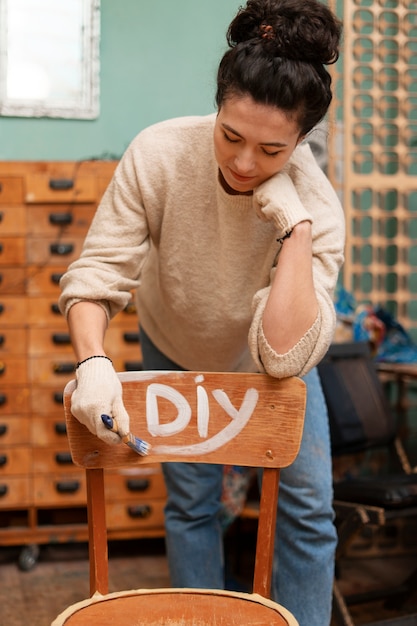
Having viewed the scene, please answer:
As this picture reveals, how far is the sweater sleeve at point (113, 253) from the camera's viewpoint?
1.50 metres

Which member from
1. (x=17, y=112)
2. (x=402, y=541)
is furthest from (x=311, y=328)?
(x=17, y=112)

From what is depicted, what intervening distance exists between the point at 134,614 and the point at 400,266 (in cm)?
253

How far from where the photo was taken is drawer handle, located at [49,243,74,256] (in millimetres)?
2957

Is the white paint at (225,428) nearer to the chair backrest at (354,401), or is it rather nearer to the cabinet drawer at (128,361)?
the chair backrest at (354,401)

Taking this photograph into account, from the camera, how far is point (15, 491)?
9.84 ft

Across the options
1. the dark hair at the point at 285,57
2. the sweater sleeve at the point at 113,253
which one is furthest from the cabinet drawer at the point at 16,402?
the dark hair at the point at 285,57

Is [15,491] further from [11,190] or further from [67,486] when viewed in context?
[11,190]

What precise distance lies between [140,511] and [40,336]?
70 cm

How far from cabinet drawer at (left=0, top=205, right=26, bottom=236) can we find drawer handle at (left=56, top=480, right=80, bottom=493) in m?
0.87

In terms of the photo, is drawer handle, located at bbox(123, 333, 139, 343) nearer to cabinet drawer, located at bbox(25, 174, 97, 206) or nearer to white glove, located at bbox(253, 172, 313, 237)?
cabinet drawer, located at bbox(25, 174, 97, 206)

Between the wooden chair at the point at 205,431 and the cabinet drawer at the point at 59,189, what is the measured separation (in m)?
1.66

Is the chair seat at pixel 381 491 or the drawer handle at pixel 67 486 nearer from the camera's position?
the chair seat at pixel 381 491

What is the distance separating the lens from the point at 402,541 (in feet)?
10.6

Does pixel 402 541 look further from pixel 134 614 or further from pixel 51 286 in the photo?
pixel 134 614
